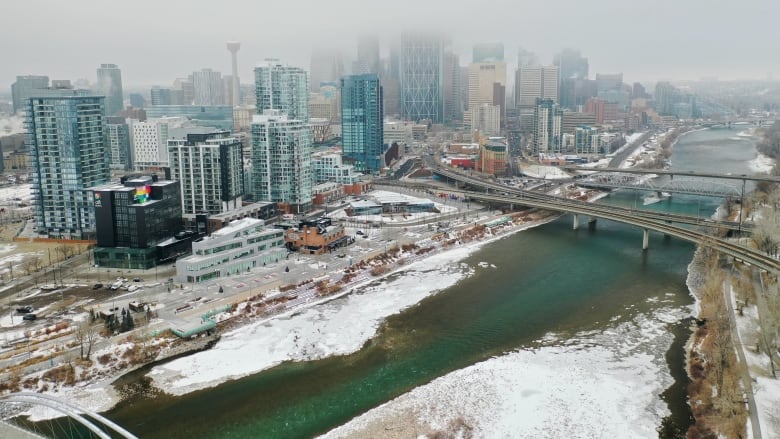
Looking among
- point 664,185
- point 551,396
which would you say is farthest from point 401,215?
point 551,396

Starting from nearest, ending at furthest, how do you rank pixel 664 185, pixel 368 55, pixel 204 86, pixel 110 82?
pixel 664 185
pixel 110 82
pixel 204 86
pixel 368 55

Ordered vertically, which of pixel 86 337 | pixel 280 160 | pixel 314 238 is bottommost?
pixel 86 337

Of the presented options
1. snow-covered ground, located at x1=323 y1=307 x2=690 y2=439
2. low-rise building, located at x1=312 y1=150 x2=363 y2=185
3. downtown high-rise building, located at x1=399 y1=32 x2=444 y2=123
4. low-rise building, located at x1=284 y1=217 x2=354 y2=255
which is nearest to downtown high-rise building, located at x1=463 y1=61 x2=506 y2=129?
downtown high-rise building, located at x1=399 y1=32 x2=444 y2=123

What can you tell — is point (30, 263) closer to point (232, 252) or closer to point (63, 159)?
point (63, 159)

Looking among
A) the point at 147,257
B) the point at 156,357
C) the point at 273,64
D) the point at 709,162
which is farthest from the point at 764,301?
the point at 709,162

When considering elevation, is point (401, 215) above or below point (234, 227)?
below

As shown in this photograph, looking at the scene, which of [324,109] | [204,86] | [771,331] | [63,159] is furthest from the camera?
[204,86]

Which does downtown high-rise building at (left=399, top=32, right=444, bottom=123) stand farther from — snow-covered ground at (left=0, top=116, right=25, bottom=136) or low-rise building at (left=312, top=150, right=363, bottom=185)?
low-rise building at (left=312, top=150, right=363, bottom=185)
